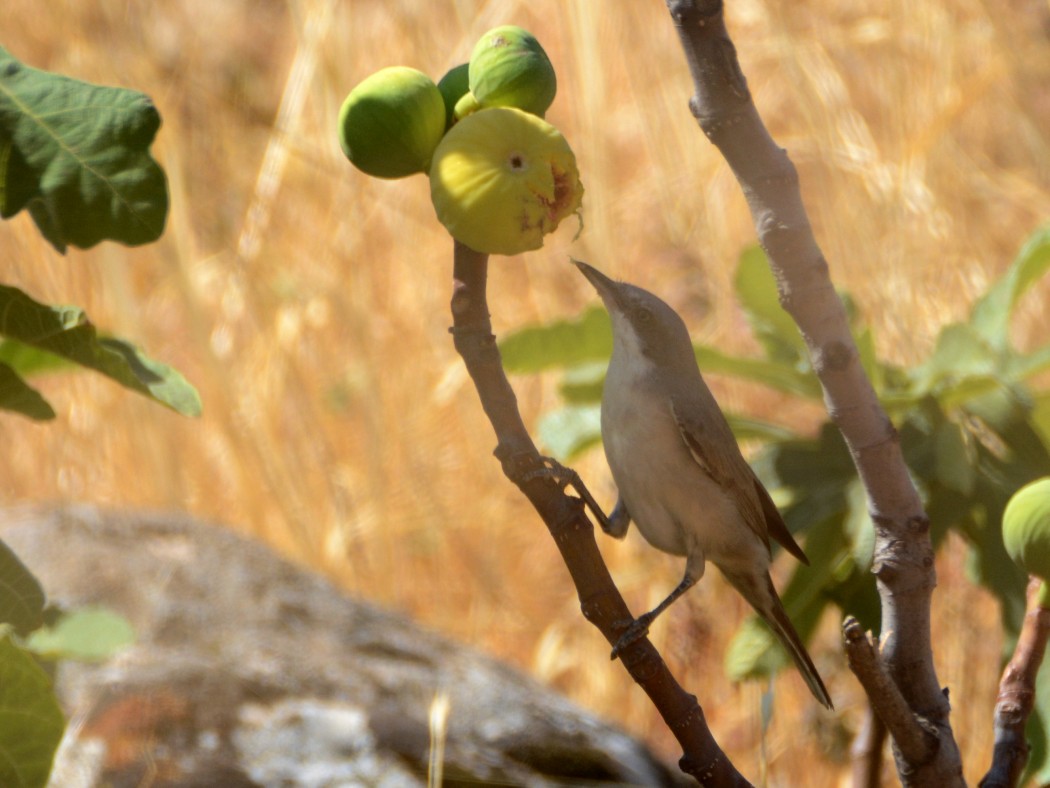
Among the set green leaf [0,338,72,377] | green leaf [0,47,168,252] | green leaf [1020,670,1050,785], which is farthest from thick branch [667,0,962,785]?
green leaf [0,338,72,377]

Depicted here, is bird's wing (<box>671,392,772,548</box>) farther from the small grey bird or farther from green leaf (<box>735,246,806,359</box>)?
green leaf (<box>735,246,806,359</box>)

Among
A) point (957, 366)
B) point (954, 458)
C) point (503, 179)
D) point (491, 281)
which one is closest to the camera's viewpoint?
→ point (503, 179)

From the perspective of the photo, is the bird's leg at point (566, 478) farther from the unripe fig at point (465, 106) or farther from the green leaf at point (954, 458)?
the green leaf at point (954, 458)

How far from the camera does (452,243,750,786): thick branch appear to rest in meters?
0.85

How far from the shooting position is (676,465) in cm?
157

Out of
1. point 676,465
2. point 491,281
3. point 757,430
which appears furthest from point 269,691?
point 491,281

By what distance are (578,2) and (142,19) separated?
1.44 m

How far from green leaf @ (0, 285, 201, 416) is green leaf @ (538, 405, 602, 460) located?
2.41ft

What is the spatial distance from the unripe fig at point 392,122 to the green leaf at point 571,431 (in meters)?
0.89

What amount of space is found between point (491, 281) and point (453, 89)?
3.18m

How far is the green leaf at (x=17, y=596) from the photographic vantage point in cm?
110

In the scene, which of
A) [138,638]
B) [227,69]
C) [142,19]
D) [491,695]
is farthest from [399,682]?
[227,69]

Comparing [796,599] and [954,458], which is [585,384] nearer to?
[796,599]

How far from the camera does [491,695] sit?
196cm
